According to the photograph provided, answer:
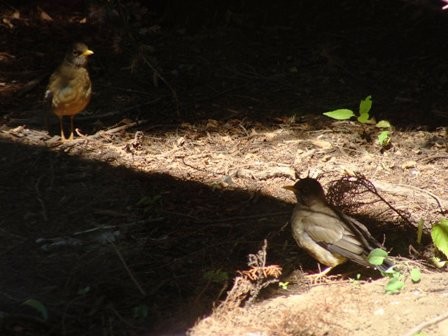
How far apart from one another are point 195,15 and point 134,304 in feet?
17.6

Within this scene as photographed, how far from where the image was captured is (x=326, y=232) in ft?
17.0

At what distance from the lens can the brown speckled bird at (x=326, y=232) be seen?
5.06m

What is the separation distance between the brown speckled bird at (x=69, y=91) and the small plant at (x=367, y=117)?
87.0 inches

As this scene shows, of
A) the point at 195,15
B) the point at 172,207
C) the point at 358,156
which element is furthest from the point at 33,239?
the point at 195,15

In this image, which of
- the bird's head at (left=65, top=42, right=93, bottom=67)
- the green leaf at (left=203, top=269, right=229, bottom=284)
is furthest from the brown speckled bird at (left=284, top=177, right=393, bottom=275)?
the bird's head at (left=65, top=42, right=93, bottom=67)

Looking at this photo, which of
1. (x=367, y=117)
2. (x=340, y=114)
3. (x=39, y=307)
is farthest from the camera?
(x=367, y=117)

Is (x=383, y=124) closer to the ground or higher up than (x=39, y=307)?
higher up

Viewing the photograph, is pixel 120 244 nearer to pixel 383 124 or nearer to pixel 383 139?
pixel 383 139

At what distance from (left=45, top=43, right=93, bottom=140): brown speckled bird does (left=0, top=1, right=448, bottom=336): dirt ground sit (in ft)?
0.84

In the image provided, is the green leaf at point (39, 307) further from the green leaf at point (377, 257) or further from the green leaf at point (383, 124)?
the green leaf at point (383, 124)

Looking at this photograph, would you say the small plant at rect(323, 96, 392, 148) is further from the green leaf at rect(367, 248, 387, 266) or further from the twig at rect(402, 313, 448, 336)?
the twig at rect(402, 313, 448, 336)

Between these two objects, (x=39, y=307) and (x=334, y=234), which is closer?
(x=39, y=307)

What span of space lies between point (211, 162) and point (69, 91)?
1.50 metres

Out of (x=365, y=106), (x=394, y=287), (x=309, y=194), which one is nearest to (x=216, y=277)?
(x=309, y=194)
